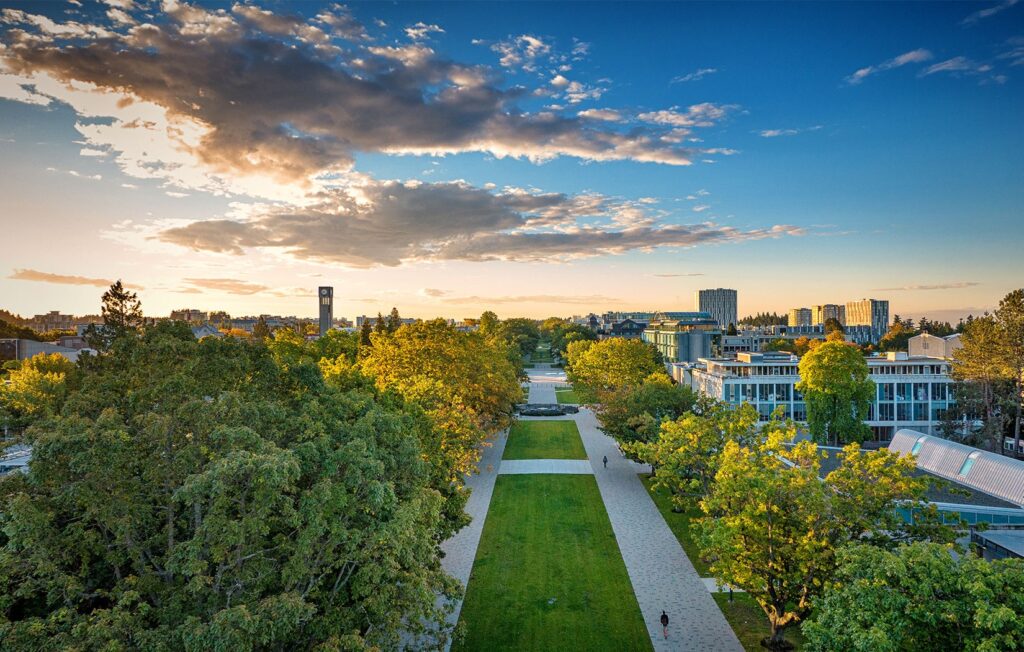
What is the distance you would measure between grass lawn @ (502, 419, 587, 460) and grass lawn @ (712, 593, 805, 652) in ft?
86.0

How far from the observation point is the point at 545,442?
→ 5741 cm

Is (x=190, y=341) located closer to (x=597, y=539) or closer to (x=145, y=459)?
(x=145, y=459)

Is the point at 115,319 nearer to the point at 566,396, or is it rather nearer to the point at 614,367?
the point at 614,367

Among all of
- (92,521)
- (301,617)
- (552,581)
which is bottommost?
Result: (552,581)

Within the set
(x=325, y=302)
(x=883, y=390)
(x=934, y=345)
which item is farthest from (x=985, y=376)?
(x=325, y=302)

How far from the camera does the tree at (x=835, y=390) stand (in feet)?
152

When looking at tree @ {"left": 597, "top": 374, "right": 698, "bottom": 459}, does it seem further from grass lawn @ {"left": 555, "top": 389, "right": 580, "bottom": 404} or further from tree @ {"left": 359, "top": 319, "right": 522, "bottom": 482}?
grass lawn @ {"left": 555, "top": 389, "right": 580, "bottom": 404}

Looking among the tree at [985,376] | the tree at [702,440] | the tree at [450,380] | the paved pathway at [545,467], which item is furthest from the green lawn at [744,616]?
the tree at [985,376]

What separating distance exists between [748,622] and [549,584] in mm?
8375

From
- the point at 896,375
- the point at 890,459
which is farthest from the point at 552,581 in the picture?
the point at 896,375

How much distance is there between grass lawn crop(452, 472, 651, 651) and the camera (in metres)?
21.7

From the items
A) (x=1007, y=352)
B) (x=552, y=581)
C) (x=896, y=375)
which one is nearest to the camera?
(x=552, y=581)

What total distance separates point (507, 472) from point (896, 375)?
41.4 metres

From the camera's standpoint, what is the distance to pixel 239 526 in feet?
40.7
